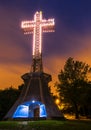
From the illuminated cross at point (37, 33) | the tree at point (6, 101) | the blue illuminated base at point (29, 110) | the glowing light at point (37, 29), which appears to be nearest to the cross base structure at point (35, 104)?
the blue illuminated base at point (29, 110)

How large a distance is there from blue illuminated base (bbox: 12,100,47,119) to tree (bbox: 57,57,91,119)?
1581cm

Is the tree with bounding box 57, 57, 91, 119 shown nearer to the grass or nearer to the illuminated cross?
the illuminated cross

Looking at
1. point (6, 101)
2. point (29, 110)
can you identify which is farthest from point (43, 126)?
point (6, 101)

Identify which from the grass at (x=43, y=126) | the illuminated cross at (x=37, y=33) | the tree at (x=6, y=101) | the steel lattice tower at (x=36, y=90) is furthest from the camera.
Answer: the tree at (x=6, y=101)

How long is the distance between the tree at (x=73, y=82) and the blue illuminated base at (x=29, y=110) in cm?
1581

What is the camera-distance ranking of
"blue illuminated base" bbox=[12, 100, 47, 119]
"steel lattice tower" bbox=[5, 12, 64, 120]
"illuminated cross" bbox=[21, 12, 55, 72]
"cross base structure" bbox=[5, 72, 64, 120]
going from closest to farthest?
"cross base structure" bbox=[5, 72, 64, 120] → "steel lattice tower" bbox=[5, 12, 64, 120] → "blue illuminated base" bbox=[12, 100, 47, 119] → "illuminated cross" bbox=[21, 12, 55, 72]

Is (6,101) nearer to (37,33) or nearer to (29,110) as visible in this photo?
(29,110)

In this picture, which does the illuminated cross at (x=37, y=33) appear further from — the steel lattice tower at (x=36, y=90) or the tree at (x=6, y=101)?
the tree at (x=6, y=101)

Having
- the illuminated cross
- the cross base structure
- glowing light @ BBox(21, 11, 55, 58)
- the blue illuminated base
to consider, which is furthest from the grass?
glowing light @ BBox(21, 11, 55, 58)

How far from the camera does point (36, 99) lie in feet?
175

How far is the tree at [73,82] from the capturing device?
68.8m

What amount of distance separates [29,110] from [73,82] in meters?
18.8

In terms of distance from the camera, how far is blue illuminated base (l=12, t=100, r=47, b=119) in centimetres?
5319

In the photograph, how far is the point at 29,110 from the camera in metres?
54.2
